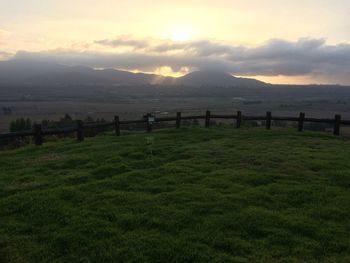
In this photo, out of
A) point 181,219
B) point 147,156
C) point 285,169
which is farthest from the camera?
point 147,156

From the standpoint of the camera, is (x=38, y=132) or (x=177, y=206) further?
(x=38, y=132)

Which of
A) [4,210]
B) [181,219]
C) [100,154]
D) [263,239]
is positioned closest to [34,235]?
[4,210]

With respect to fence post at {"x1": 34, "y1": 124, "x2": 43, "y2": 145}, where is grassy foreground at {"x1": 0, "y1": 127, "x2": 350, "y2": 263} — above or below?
below

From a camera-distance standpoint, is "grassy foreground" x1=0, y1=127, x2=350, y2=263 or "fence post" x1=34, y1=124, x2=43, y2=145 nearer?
"grassy foreground" x1=0, y1=127, x2=350, y2=263

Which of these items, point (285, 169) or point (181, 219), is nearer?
point (181, 219)

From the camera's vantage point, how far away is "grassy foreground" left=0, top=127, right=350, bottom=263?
754 cm

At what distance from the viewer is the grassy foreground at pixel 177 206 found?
24.7ft

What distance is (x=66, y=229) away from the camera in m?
8.48

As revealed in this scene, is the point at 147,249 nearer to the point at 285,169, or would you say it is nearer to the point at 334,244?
the point at 334,244

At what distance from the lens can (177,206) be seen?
9.70m

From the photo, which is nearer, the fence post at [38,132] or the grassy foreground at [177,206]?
the grassy foreground at [177,206]

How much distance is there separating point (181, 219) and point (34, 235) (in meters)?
3.09

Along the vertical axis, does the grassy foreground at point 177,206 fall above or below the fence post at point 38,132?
below

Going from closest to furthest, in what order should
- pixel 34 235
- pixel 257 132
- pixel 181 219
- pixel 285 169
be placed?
pixel 34 235
pixel 181 219
pixel 285 169
pixel 257 132
